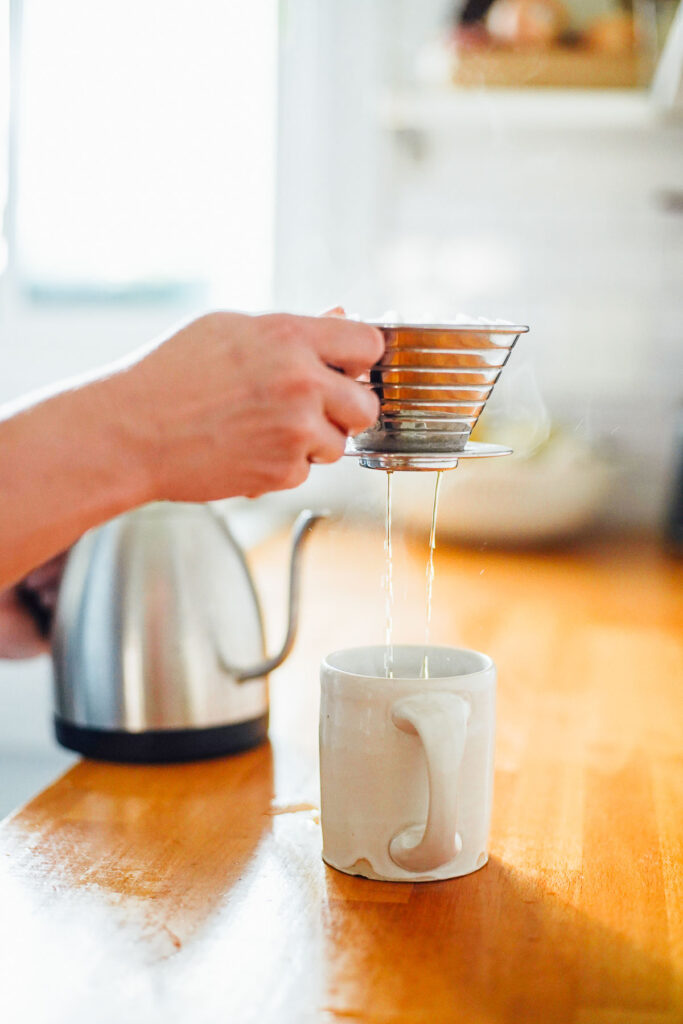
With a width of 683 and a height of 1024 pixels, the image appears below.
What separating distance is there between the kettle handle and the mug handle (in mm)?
266

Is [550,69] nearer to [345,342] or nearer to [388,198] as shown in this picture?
[388,198]

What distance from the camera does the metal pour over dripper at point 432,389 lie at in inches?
23.5

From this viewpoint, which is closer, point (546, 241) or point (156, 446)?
point (156, 446)

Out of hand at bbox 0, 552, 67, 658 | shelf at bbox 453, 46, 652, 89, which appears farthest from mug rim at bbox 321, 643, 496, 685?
shelf at bbox 453, 46, 652, 89

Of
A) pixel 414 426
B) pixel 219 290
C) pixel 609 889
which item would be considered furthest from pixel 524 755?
pixel 219 290

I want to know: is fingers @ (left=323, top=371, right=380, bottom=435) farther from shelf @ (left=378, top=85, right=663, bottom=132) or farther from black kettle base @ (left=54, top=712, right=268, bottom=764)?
shelf @ (left=378, top=85, right=663, bottom=132)

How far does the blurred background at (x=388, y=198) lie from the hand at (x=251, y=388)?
1.26 metres

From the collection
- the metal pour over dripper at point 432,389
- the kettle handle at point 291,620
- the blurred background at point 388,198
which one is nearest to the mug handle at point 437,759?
the metal pour over dripper at point 432,389

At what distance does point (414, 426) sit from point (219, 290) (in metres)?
1.82

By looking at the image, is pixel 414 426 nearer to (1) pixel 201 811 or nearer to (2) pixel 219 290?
(1) pixel 201 811

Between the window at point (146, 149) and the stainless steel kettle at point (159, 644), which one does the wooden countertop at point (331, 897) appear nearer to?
the stainless steel kettle at point (159, 644)

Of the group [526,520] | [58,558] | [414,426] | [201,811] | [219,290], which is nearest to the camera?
[414,426]

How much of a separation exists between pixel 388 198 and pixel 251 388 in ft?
6.75

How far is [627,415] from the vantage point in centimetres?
249
